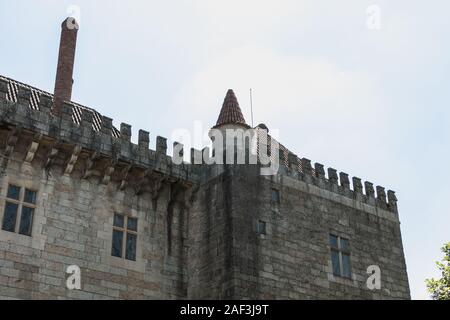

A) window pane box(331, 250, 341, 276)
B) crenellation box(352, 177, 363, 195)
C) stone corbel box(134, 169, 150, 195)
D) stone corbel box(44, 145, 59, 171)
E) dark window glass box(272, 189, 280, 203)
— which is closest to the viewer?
stone corbel box(44, 145, 59, 171)

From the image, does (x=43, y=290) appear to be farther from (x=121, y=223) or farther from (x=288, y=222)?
(x=288, y=222)

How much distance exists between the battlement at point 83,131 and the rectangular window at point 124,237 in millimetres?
1758

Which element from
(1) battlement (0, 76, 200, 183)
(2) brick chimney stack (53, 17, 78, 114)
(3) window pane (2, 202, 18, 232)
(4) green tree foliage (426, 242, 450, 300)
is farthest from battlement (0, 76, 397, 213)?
(4) green tree foliage (426, 242, 450, 300)

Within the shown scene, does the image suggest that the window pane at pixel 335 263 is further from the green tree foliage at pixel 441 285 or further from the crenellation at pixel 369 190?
the green tree foliage at pixel 441 285

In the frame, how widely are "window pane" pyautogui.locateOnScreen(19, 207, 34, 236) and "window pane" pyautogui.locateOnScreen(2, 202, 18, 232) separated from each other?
19 centimetres

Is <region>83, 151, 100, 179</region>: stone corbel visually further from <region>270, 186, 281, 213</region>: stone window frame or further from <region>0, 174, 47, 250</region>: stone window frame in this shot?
<region>270, 186, 281, 213</region>: stone window frame

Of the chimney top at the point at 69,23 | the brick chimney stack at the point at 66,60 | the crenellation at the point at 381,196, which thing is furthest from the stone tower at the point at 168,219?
the chimney top at the point at 69,23

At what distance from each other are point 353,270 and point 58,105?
11.4 meters

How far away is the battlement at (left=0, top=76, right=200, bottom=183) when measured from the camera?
16641 millimetres

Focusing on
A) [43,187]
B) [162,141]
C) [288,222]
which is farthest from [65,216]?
[288,222]

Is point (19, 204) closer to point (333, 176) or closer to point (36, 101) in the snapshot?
point (36, 101)

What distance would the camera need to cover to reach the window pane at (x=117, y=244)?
57.2 feet

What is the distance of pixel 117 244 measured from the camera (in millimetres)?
17594

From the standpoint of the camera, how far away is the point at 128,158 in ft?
60.3
